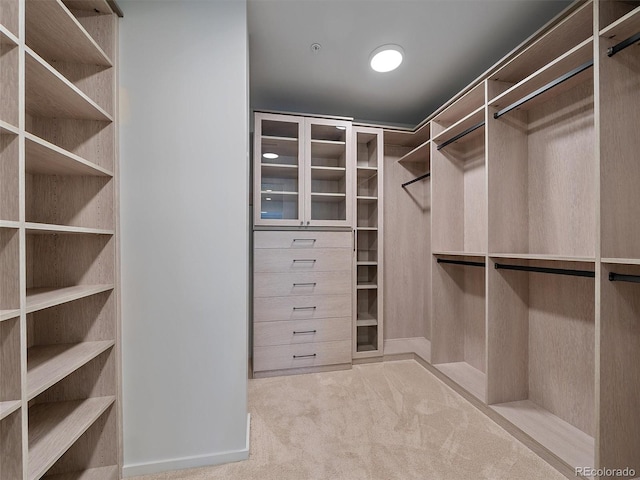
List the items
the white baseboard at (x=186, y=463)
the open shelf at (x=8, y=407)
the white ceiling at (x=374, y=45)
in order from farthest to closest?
the white ceiling at (x=374, y=45)
the white baseboard at (x=186, y=463)
the open shelf at (x=8, y=407)

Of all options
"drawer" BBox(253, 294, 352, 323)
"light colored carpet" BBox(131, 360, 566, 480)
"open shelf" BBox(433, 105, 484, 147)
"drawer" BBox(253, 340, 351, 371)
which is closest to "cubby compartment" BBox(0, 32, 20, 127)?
"light colored carpet" BBox(131, 360, 566, 480)

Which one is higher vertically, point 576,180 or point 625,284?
point 576,180

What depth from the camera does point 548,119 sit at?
1778 millimetres

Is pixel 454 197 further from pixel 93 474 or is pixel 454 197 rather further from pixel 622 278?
pixel 93 474

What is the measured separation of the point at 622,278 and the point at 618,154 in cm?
53

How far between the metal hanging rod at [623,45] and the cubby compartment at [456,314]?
59.0 inches

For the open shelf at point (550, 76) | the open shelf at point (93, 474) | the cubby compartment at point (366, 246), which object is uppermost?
the open shelf at point (550, 76)

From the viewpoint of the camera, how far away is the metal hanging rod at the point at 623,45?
3.71ft

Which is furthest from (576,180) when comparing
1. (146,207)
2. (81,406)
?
(81,406)

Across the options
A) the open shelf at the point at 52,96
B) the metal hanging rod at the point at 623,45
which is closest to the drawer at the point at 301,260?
the open shelf at the point at 52,96

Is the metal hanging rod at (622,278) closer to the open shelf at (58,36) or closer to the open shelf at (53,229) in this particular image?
the open shelf at (53,229)

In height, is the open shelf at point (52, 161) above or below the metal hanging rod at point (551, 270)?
above

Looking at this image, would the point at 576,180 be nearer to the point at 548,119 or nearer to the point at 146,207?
the point at 548,119

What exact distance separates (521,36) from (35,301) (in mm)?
2919
